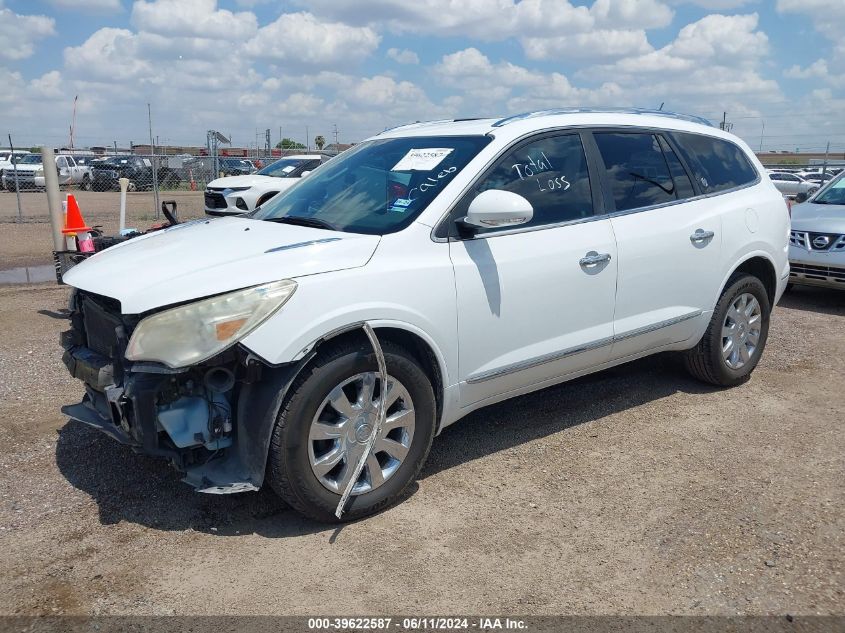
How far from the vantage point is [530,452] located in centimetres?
431

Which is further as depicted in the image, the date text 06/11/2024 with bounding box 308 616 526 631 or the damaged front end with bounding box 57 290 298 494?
the damaged front end with bounding box 57 290 298 494

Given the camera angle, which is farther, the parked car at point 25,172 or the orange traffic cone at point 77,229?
the parked car at point 25,172

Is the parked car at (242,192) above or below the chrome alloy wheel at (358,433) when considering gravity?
above

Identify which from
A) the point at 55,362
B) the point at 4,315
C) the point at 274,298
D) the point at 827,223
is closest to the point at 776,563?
the point at 274,298

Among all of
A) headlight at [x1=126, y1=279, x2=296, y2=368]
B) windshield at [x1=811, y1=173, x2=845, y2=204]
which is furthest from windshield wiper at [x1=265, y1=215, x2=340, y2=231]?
windshield at [x1=811, y1=173, x2=845, y2=204]

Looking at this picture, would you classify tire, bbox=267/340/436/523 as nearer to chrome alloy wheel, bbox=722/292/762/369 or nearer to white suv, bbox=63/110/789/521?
white suv, bbox=63/110/789/521

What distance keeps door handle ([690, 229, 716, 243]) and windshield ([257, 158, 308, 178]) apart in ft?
36.7

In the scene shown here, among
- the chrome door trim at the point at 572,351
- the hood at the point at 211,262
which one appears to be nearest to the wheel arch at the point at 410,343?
the chrome door trim at the point at 572,351

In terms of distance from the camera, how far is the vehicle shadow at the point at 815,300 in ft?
27.3

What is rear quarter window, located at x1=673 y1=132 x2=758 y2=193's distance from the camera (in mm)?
4980

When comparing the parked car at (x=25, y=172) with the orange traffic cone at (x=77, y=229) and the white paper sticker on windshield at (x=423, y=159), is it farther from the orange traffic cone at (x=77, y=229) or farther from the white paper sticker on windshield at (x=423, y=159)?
the white paper sticker on windshield at (x=423, y=159)

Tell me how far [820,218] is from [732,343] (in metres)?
4.20

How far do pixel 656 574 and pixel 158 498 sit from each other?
2.36 metres

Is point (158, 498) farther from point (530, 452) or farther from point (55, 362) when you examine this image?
point (55, 362)
